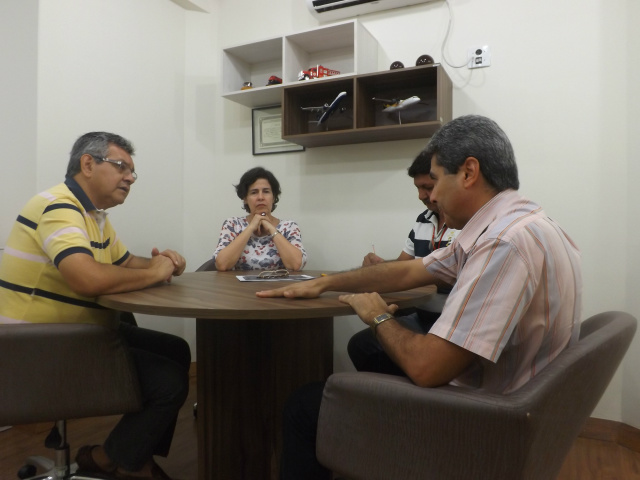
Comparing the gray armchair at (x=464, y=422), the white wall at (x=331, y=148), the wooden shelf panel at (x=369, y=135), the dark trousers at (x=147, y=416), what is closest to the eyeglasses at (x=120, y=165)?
the dark trousers at (x=147, y=416)

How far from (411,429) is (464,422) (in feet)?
0.37

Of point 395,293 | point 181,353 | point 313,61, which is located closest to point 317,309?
point 395,293

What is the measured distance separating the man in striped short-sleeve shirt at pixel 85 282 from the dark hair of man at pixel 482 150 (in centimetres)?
110

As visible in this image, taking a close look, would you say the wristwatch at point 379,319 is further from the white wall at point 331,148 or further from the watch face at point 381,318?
the white wall at point 331,148

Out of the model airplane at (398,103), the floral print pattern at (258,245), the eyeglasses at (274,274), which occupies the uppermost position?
the model airplane at (398,103)

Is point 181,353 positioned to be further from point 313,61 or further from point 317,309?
point 313,61

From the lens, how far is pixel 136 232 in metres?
3.00

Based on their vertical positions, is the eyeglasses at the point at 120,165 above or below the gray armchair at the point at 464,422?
above

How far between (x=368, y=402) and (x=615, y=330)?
55 centimetres

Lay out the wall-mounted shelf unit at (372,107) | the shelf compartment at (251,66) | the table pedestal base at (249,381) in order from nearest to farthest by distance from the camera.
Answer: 1. the table pedestal base at (249,381)
2. the wall-mounted shelf unit at (372,107)
3. the shelf compartment at (251,66)

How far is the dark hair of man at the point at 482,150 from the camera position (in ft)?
3.47

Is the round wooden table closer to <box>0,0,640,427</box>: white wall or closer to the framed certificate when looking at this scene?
<box>0,0,640,427</box>: white wall

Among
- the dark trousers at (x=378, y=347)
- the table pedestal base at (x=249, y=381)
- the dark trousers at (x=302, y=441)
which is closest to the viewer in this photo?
the dark trousers at (x=302, y=441)

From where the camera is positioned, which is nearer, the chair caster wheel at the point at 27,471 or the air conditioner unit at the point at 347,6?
the chair caster wheel at the point at 27,471
